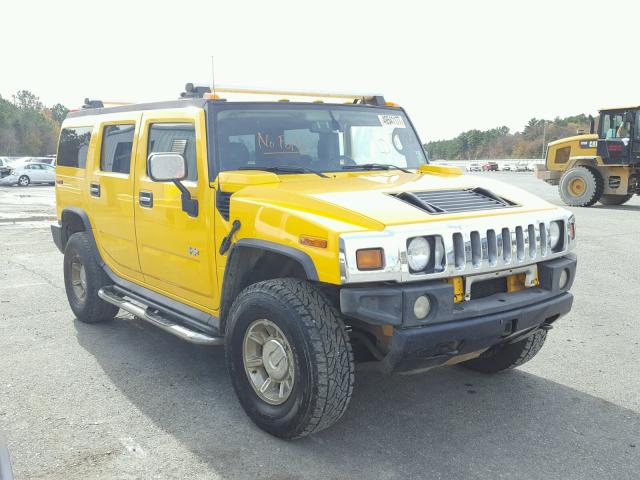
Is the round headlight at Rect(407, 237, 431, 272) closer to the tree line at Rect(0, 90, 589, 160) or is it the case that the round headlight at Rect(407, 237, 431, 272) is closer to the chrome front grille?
the chrome front grille

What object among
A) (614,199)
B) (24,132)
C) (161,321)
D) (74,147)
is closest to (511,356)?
(161,321)

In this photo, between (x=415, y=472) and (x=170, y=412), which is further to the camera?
(x=170, y=412)

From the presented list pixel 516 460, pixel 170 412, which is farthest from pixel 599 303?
pixel 170 412

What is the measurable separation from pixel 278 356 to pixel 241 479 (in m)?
0.70

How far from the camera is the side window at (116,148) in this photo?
202 inches

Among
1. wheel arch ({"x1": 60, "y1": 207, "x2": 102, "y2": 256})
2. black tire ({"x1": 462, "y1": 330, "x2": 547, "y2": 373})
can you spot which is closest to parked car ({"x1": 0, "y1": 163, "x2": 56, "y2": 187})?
wheel arch ({"x1": 60, "y1": 207, "x2": 102, "y2": 256})

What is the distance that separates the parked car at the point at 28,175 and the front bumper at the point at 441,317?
32936mm

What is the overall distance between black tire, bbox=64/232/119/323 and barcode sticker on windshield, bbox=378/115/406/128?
9.24 ft

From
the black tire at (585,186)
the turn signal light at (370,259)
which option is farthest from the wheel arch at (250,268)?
the black tire at (585,186)

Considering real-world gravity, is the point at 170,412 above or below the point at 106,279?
below

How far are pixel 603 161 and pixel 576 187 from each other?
1183 millimetres

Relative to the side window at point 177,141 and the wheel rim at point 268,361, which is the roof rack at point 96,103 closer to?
the side window at point 177,141

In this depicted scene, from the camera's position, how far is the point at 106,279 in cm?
573

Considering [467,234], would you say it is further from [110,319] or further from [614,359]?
[110,319]
